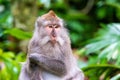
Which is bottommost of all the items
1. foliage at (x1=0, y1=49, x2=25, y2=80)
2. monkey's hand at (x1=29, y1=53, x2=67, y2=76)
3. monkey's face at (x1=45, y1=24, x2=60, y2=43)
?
foliage at (x1=0, y1=49, x2=25, y2=80)

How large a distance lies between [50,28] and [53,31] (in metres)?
0.03

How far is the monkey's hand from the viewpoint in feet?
10.3

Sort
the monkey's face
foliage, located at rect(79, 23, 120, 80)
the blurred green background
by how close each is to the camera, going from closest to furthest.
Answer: the monkey's face < foliage, located at rect(79, 23, 120, 80) < the blurred green background

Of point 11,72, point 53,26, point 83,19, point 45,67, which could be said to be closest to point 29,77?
point 45,67

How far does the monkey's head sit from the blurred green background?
882 mm

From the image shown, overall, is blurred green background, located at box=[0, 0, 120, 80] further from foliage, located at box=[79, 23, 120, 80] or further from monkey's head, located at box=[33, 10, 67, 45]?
monkey's head, located at box=[33, 10, 67, 45]

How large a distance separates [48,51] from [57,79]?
202 mm

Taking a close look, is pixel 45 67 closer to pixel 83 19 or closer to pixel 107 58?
pixel 107 58

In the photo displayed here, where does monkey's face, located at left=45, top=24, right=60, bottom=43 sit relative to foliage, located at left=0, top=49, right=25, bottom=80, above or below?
above

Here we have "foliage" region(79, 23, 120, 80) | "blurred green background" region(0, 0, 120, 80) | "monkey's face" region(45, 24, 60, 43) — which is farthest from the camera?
"blurred green background" region(0, 0, 120, 80)

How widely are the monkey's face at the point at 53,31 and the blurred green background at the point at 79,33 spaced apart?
900 mm

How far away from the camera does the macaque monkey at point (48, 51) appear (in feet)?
10.3

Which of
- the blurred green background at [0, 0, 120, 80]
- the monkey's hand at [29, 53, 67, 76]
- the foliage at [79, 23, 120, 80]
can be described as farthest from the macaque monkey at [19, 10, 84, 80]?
the foliage at [79, 23, 120, 80]

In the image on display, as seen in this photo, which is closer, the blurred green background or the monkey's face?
the monkey's face
